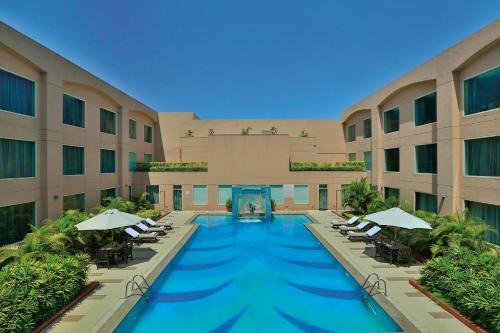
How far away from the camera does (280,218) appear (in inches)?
1025

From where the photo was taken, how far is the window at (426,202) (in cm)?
1916

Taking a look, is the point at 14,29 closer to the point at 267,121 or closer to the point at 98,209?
the point at 98,209

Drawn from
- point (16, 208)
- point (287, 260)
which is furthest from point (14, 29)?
point (287, 260)

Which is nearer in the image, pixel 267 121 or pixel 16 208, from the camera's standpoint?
pixel 16 208

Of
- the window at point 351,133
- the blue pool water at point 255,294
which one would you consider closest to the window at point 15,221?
the blue pool water at point 255,294

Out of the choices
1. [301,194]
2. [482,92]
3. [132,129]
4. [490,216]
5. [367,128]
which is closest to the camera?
[490,216]

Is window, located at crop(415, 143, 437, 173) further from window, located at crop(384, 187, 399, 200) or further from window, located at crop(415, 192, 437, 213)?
window, located at crop(384, 187, 399, 200)

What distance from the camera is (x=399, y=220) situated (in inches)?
522

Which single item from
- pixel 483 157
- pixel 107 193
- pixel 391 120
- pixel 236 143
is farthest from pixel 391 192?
pixel 107 193

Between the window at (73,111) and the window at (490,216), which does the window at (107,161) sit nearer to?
the window at (73,111)

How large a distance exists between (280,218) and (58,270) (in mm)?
18912

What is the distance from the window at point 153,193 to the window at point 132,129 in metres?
5.38

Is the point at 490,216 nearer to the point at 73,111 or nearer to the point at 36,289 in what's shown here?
the point at 36,289

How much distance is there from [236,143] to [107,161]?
38.6 feet
